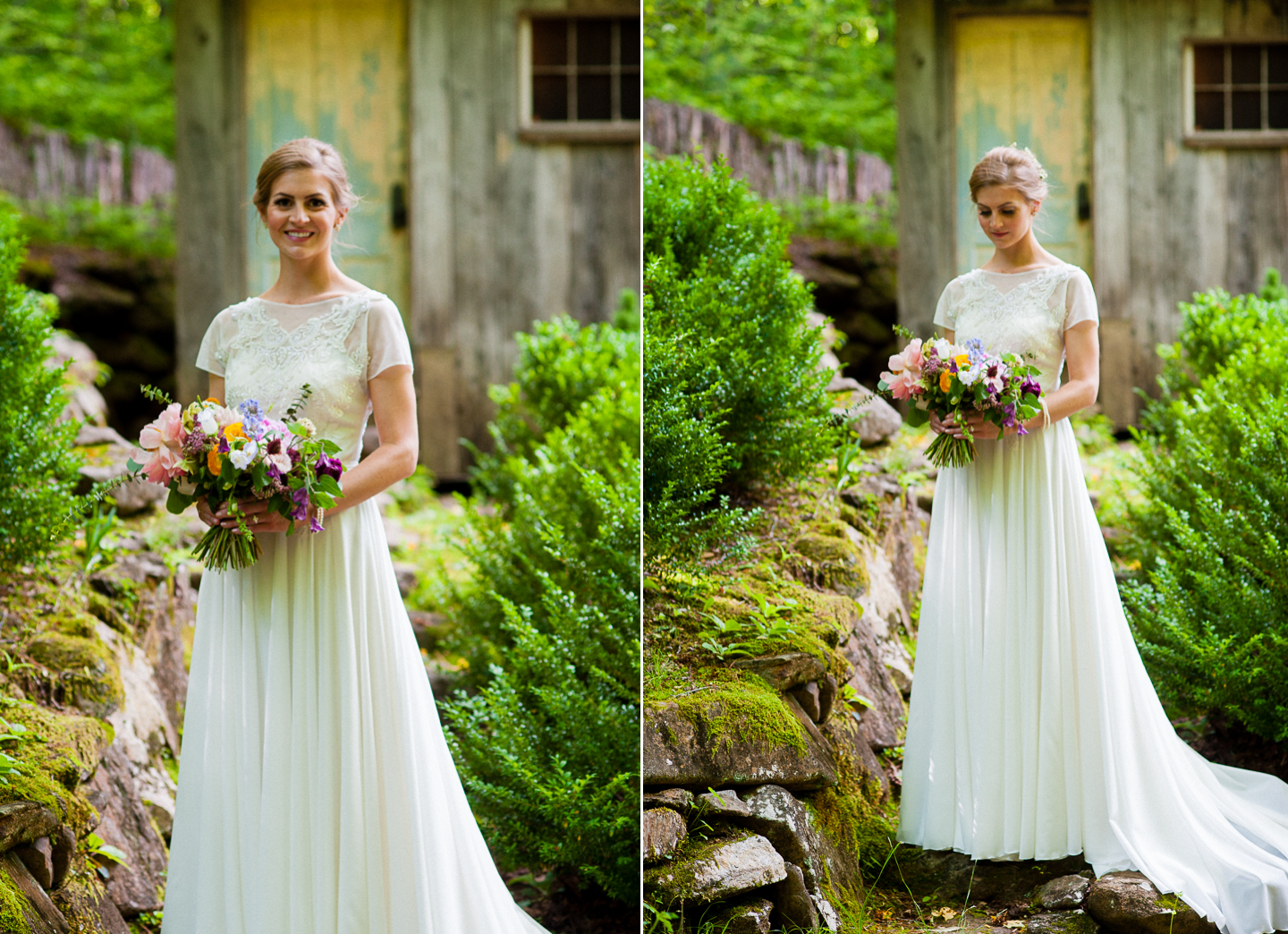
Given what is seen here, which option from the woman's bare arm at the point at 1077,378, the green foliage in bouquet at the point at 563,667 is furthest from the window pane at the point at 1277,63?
the green foliage in bouquet at the point at 563,667

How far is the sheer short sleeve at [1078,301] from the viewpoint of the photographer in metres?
2.56

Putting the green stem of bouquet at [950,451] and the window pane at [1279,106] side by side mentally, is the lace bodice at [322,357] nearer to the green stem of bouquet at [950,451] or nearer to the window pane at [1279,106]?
the green stem of bouquet at [950,451]

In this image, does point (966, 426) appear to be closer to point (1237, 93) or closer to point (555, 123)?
point (1237, 93)

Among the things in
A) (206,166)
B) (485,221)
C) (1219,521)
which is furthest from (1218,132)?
(206,166)

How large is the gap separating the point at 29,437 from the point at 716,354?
198 centimetres

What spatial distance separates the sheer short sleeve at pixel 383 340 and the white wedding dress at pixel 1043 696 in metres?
1.28

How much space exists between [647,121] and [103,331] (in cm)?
505

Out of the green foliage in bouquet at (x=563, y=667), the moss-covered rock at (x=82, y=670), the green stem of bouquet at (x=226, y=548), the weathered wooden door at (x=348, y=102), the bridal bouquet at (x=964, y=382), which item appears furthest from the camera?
the weathered wooden door at (x=348, y=102)

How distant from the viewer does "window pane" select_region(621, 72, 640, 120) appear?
4.75 m

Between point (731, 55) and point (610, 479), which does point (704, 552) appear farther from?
point (731, 55)

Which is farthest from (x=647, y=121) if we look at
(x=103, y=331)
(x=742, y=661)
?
(x=103, y=331)

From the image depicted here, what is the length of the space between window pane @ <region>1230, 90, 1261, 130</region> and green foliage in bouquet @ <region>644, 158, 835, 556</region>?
3.76 ft

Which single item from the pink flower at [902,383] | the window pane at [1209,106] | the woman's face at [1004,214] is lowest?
the pink flower at [902,383]

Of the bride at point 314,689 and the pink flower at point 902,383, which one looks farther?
the pink flower at point 902,383
